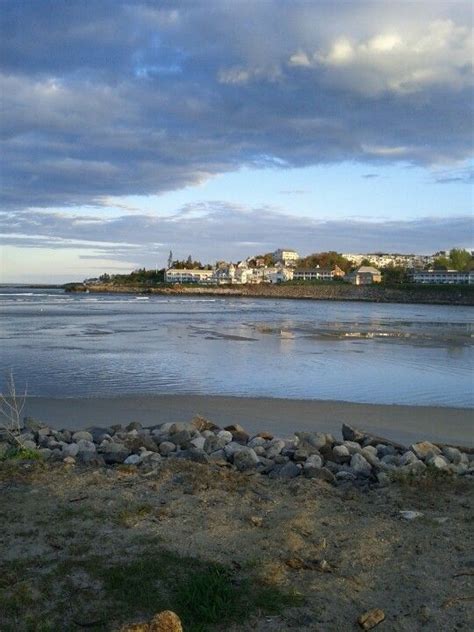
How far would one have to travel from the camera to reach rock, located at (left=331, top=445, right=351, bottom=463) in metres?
7.49

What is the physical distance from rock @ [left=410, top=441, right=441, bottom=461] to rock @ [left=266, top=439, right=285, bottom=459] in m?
1.55

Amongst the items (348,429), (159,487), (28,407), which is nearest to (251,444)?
(348,429)

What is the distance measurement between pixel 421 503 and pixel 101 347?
1823cm

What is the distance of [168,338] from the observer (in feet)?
88.8

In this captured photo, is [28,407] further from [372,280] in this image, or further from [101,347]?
[372,280]

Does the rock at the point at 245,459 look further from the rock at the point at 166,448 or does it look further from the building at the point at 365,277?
the building at the point at 365,277

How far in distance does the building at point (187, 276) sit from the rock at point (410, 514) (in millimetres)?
168032

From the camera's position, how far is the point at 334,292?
127875 mm

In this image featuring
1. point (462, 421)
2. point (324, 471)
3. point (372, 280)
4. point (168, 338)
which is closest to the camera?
point (324, 471)

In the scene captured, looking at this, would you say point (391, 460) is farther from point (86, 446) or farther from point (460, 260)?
point (460, 260)

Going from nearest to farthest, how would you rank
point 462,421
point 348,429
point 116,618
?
point 116,618 → point 348,429 → point 462,421

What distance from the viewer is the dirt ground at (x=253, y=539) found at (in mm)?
3861

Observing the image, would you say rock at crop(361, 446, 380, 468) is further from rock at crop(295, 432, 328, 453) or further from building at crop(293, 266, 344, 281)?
building at crop(293, 266, 344, 281)

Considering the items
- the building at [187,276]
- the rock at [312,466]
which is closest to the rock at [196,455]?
the rock at [312,466]
